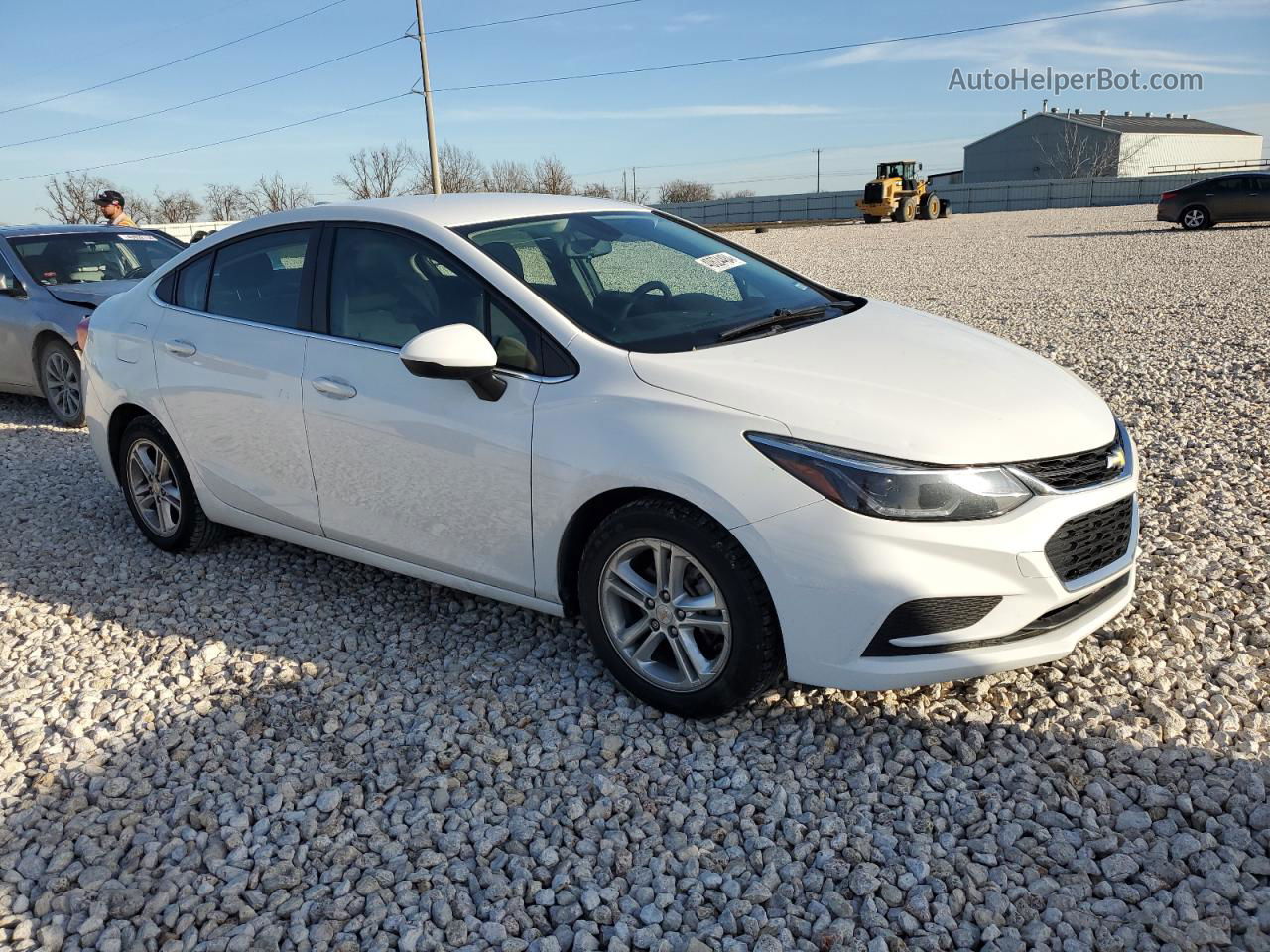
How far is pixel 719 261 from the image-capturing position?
443cm

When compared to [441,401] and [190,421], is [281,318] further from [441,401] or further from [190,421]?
[441,401]

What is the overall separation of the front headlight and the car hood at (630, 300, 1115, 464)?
0.13ft

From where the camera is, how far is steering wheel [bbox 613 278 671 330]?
369 centimetres

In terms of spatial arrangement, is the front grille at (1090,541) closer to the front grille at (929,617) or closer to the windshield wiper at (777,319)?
the front grille at (929,617)

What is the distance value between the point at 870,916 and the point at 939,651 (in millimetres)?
814

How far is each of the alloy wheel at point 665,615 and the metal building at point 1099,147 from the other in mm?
77916

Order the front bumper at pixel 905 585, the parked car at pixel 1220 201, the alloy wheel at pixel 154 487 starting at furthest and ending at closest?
the parked car at pixel 1220 201 → the alloy wheel at pixel 154 487 → the front bumper at pixel 905 585

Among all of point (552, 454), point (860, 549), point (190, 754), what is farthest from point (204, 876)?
point (860, 549)

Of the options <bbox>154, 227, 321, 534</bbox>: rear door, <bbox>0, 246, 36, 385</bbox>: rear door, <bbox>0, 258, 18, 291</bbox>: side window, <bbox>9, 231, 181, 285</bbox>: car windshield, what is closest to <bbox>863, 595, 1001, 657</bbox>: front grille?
<bbox>154, 227, 321, 534</bbox>: rear door

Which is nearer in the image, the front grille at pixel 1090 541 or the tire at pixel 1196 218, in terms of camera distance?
the front grille at pixel 1090 541

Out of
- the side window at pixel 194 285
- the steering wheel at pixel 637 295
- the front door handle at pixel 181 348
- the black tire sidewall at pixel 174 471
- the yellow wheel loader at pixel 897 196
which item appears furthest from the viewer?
the yellow wheel loader at pixel 897 196

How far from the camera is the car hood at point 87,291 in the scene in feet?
27.3

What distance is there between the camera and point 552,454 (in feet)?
11.2

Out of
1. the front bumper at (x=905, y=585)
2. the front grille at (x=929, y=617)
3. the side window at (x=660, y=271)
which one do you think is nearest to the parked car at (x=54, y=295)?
the side window at (x=660, y=271)
